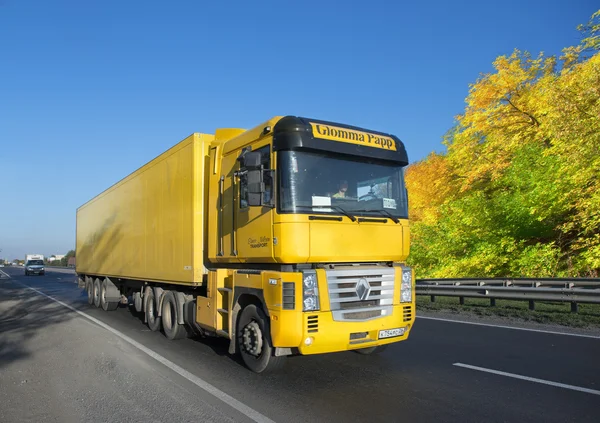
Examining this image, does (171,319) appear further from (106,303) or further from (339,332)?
(106,303)

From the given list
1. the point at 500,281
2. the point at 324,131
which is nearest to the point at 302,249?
the point at 324,131

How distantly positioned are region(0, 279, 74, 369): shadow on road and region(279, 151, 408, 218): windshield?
5.27 metres

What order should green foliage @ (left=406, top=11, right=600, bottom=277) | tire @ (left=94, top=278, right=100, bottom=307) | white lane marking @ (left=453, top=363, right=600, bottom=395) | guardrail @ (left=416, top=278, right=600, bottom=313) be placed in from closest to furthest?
white lane marking @ (left=453, top=363, right=600, bottom=395)
guardrail @ (left=416, top=278, right=600, bottom=313)
tire @ (left=94, top=278, right=100, bottom=307)
green foliage @ (left=406, top=11, right=600, bottom=277)

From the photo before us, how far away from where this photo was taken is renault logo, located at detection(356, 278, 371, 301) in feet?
19.1

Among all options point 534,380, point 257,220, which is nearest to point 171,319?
point 257,220

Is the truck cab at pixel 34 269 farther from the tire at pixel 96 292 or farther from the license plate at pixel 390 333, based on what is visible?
the license plate at pixel 390 333

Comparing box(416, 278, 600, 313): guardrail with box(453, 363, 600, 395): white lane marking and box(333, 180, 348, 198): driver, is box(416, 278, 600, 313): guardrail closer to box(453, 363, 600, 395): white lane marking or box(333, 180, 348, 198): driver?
box(453, 363, 600, 395): white lane marking

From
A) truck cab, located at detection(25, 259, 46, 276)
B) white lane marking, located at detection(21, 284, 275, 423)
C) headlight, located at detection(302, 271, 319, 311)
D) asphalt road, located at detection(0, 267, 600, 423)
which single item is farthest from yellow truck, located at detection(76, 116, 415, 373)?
truck cab, located at detection(25, 259, 46, 276)

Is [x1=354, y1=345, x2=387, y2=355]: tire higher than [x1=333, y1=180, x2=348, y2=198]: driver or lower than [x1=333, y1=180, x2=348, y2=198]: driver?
lower

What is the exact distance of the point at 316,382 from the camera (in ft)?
19.0

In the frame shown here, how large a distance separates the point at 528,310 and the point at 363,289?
25.7ft

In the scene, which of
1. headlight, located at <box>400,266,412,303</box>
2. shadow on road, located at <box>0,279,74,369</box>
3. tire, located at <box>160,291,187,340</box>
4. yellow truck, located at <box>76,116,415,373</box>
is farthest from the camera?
tire, located at <box>160,291,187,340</box>

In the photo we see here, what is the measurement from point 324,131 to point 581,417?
4059 millimetres

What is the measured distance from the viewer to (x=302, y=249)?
18.1ft
